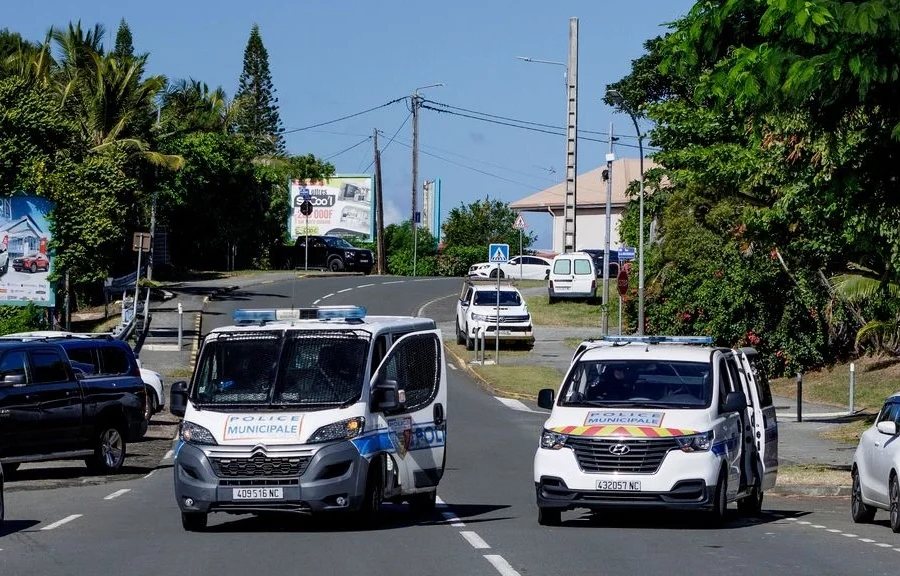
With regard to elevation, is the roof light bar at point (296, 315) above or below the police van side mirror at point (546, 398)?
above

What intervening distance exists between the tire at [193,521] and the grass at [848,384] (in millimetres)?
23440

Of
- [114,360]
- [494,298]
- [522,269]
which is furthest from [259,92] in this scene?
[114,360]

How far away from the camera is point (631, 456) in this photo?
15.6 metres

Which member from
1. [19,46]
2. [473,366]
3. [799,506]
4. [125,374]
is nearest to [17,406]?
[125,374]

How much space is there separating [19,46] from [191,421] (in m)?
51.5

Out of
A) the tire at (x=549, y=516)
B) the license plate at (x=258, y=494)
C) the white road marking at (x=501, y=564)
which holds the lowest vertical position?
the tire at (x=549, y=516)

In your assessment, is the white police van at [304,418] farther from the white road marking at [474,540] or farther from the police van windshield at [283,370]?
the white road marking at [474,540]

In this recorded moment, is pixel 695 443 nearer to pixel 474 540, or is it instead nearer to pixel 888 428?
pixel 888 428

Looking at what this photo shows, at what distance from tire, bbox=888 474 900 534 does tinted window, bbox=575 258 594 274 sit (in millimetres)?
43322

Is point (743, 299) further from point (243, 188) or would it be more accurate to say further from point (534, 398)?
point (243, 188)

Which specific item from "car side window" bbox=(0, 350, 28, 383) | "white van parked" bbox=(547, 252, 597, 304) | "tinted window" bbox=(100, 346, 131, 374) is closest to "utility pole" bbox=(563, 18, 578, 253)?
"white van parked" bbox=(547, 252, 597, 304)

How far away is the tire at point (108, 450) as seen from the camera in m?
23.6

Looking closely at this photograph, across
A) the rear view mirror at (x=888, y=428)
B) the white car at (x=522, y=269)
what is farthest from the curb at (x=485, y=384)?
the white car at (x=522, y=269)

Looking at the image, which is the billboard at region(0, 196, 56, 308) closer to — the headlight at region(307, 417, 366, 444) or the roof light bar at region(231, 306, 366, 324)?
the roof light bar at region(231, 306, 366, 324)
